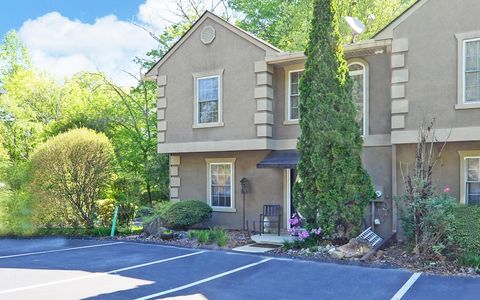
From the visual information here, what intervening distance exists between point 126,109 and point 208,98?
11071 millimetres

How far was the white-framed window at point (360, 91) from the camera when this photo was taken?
533 inches

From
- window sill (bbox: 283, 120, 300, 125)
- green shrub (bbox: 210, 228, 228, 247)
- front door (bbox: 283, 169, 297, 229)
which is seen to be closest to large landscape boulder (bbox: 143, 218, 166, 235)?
green shrub (bbox: 210, 228, 228, 247)

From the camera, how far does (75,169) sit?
52.5 ft

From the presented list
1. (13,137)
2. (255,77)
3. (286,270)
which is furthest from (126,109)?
(286,270)

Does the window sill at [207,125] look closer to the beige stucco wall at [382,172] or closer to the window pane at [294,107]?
the window pane at [294,107]

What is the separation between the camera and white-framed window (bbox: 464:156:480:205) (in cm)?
1205

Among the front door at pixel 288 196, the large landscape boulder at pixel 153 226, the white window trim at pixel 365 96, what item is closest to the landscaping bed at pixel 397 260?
the front door at pixel 288 196

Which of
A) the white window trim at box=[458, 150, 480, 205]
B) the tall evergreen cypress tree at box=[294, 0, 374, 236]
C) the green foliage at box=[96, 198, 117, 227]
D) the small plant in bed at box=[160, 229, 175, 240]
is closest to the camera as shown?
the tall evergreen cypress tree at box=[294, 0, 374, 236]

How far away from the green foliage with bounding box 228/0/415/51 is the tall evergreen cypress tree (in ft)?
33.7

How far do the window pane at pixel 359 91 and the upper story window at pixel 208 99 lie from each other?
459 cm

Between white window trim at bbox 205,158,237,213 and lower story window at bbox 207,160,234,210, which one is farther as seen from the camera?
lower story window at bbox 207,160,234,210

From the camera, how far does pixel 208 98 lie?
1578 centimetres

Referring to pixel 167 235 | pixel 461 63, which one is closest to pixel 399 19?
pixel 461 63

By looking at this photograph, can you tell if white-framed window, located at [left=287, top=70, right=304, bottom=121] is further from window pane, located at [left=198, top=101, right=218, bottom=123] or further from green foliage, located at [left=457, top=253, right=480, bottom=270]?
green foliage, located at [left=457, top=253, right=480, bottom=270]
